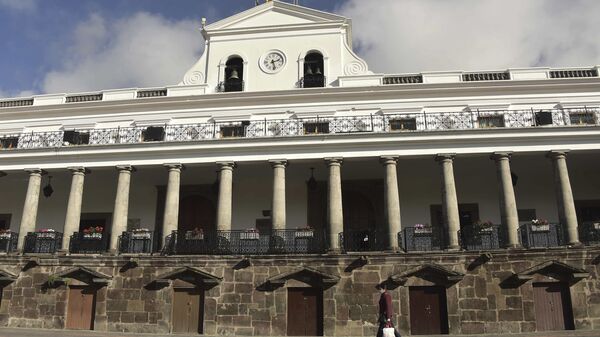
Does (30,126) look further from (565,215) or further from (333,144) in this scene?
(565,215)

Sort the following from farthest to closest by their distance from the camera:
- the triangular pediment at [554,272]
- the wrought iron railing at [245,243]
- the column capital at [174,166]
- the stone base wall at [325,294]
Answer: the column capital at [174,166] → the wrought iron railing at [245,243] → the stone base wall at [325,294] → the triangular pediment at [554,272]

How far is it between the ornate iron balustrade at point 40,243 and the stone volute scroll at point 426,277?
1468cm

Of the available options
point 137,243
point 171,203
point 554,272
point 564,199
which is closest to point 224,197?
point 171,203

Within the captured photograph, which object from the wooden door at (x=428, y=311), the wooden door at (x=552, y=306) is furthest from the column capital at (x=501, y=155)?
the wooden door at (x=428, y=311)

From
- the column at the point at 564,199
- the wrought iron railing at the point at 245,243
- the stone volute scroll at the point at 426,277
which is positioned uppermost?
the column at the point at 564,199

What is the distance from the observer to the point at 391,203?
19.7 m

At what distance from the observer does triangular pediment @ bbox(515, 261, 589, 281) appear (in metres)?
17.5

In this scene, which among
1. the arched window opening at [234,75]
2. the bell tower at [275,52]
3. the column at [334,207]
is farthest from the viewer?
the arched window opening at [234,75]

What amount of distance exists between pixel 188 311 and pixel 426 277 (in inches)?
367

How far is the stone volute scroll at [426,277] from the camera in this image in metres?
17.9

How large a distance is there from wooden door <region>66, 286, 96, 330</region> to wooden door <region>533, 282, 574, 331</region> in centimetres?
1729

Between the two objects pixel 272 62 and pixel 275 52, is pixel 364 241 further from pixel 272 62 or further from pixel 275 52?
pixel 275 52

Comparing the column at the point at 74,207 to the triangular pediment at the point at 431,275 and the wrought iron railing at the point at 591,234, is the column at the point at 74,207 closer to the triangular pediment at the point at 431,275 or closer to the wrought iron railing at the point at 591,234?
the triangular pediment at the point at 431,275

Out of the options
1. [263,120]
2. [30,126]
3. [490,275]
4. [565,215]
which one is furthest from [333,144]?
[30,126]
